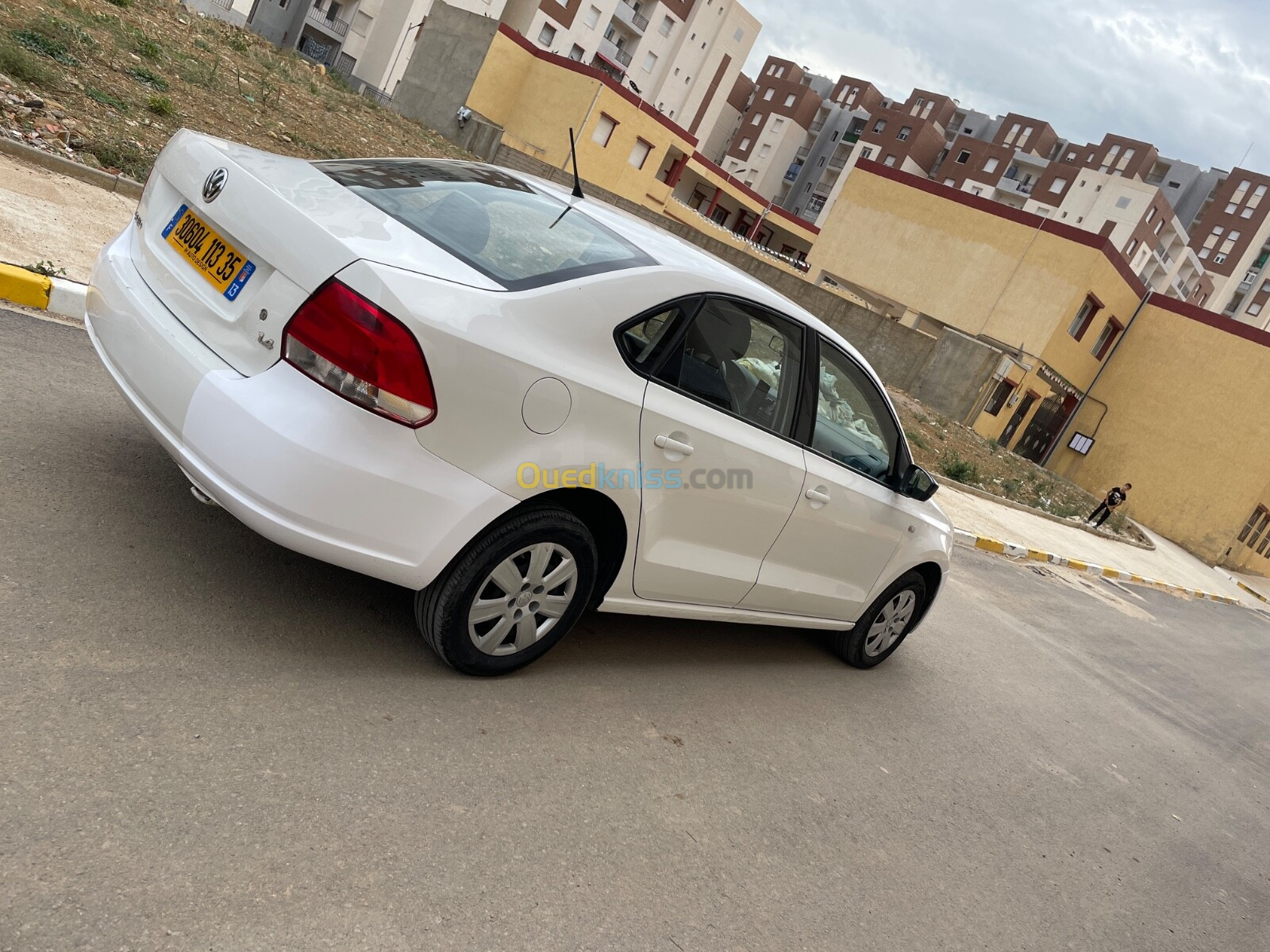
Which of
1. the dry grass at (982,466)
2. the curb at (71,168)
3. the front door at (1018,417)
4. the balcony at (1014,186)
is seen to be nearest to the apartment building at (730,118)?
the balcony at (1014,186)

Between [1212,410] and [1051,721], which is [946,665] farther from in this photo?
[1212,410]

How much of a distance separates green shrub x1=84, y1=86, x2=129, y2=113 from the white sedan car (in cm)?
780

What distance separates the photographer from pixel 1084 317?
35.0 m

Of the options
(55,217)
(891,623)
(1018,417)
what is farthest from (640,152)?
(891,623)

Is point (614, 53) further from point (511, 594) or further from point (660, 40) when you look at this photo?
point (511, 594)

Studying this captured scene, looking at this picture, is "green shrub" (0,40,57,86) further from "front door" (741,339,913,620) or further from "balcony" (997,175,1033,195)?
"balcony" (997,175,1033,195)

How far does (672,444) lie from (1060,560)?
45.6ft

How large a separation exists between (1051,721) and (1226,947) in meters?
2.47

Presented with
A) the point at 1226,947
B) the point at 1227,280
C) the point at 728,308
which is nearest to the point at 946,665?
the point at 1226,947

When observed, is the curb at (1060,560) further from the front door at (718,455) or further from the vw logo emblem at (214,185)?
the vw logo emblem at (214,185)

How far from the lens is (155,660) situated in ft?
10.4

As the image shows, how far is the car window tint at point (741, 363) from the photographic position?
13.0 ft

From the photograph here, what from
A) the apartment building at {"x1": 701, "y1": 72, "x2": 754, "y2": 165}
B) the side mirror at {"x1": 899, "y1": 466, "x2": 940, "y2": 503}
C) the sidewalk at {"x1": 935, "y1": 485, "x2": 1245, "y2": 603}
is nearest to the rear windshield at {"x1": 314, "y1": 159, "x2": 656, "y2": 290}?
the side mirror at {"x1": 899, "y1": 466, "x2": 940, "y2": 503}

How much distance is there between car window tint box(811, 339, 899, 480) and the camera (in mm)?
4762
